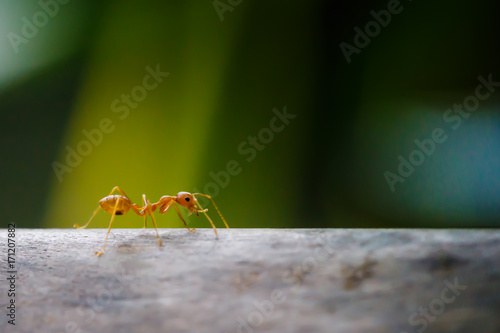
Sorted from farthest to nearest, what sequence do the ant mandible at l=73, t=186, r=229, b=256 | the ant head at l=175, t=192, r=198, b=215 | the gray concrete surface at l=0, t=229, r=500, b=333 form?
the ant head at l=175, t=192, r=198, b=215 < the ant mandible at l=73, t=186, r=229, b=256 < the gray concrete surface at l=0, t=229, r=500, b=333

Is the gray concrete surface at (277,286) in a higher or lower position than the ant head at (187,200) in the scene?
higher

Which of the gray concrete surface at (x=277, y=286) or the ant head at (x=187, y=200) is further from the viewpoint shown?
the ant head at (x=187, y=200)

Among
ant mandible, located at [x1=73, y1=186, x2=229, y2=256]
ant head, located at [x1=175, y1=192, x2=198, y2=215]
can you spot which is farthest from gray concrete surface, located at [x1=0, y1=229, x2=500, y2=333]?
ant head, located at [x1=175, y1=192, x2=198, y2=215]

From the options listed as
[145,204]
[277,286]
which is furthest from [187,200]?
[277,286]

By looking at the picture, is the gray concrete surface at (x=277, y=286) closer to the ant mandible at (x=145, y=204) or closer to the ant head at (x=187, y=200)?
the ant mandible at (x=145, y=204)

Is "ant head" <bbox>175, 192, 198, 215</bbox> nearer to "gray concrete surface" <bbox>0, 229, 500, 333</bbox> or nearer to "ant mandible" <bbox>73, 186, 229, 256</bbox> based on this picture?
"ant mandible" <bbox>73, 186, 229, 256</bbox>

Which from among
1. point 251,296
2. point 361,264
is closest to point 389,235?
point 361,264

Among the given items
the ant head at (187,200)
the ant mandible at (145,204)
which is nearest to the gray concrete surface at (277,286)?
the ant mandible at (145,204)

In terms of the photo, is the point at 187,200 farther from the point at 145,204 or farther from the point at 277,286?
the point at 277,286
